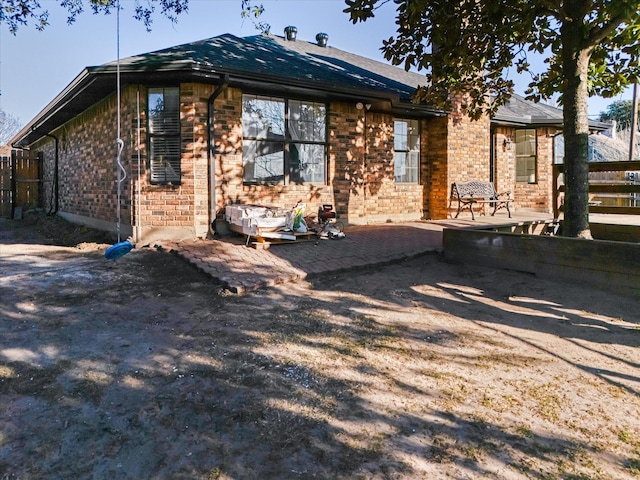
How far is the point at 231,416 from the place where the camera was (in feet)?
8.31

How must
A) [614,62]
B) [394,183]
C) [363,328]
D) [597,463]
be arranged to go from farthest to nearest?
[394,183] → [614,62] → [363,328] → [597,463]

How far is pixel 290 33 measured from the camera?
40.3ft

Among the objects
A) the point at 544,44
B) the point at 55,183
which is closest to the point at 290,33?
the point at 544,44

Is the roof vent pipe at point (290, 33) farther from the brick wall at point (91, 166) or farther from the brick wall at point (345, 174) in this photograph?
the brick wall at point (91, 166)

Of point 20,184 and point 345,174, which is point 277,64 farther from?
point 20,184

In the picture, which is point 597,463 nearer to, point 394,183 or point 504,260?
point 504,260

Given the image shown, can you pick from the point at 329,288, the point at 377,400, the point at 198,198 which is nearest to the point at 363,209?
the point at 198,198

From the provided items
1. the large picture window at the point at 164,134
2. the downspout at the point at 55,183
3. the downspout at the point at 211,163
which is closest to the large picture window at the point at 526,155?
the downspout at the point at 211,163

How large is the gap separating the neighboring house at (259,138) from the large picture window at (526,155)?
0.96ft

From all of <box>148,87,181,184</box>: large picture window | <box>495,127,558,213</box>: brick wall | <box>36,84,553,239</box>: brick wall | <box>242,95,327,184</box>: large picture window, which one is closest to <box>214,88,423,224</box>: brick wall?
<box>36,84,553,239</box>: brick wall

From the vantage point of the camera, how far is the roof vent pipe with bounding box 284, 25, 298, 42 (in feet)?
40.3

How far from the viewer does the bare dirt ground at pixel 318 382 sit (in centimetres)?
214

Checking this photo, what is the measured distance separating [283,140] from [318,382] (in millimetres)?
6520

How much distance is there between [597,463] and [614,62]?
755cm
